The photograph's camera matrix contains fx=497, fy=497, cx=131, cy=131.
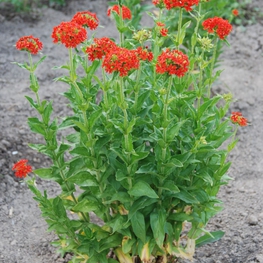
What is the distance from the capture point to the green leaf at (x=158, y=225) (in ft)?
9.10

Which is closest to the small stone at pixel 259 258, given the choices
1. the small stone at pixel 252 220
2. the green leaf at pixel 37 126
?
the small stone at pixel 252 220

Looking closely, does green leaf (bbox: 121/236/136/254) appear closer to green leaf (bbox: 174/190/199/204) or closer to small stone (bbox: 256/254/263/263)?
green leaf (bbox: 174/190/199/204)

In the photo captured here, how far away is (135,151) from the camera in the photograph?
8.71 ft

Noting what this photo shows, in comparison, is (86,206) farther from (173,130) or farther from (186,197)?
(173,130)

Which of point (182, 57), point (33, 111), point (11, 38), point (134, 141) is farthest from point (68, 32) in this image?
point (11, 38)

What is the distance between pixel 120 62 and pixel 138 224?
1.01 metres

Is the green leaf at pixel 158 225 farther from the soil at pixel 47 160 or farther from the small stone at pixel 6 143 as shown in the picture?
the small stone at pixel 6 143

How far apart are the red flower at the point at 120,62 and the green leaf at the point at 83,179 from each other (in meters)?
0.75

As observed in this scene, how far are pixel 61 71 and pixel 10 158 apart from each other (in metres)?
1.73

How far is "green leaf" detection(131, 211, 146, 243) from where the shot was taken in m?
2.78

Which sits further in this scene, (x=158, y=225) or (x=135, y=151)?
(x=158, y=225)

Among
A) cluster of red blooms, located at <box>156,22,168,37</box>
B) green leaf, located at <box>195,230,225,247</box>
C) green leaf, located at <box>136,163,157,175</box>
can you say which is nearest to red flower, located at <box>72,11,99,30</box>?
cluster of red blooms, located at <box>156,22,168,37</box>

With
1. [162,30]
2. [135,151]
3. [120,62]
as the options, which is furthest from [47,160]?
[120,62]

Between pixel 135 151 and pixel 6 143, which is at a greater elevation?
pixel 135 151
